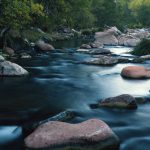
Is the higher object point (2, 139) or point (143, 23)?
point (2, 139)

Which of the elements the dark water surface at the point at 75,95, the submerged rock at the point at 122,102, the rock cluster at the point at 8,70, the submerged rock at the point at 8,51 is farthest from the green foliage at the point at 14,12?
the submerged rock at the point at 122,102

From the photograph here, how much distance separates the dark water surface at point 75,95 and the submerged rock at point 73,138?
2.03 feet

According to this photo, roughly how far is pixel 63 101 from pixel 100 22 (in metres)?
69.2

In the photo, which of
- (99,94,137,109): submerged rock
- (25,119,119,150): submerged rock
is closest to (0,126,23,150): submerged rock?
(25,119,119,150): submerged rock

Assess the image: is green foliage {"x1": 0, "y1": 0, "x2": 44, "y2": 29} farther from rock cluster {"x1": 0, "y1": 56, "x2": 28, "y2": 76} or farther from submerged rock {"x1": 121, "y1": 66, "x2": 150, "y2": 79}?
submerged rock {"x1": 121, "y1": 66, "x2": 150, "y2": 79}

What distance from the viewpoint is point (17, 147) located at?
10023 millimetres

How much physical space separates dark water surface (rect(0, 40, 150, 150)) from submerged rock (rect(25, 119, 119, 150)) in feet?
2.03

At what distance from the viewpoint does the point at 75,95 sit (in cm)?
1605

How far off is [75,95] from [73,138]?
636cm

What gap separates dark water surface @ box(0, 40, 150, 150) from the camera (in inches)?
468

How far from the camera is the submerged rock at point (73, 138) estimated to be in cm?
964

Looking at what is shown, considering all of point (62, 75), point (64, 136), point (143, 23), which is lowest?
point (143, 23)

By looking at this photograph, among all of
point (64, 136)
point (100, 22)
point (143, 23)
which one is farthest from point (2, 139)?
point (143, 23)

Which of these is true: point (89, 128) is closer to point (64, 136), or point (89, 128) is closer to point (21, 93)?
point (64, 136)
